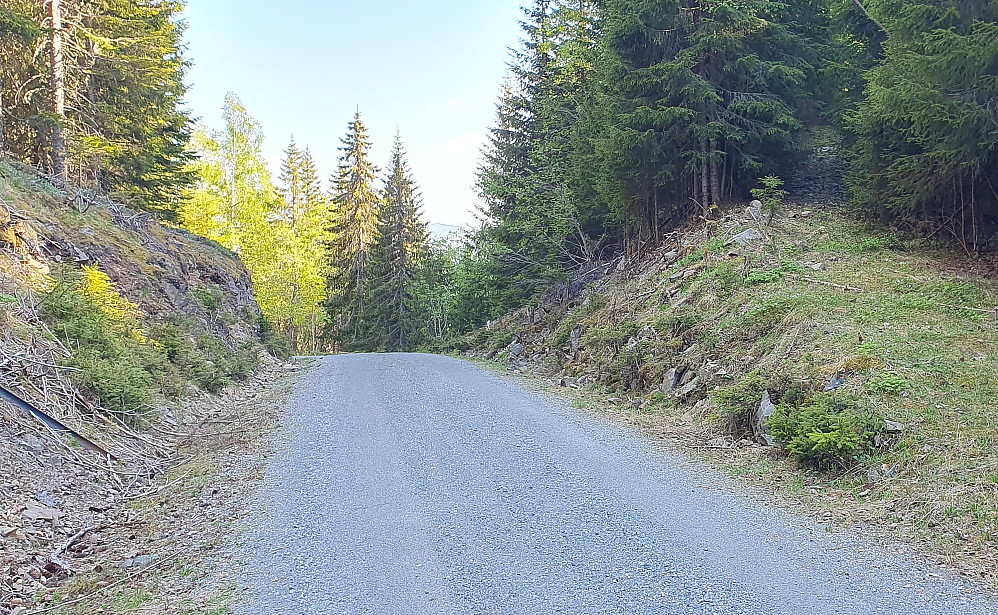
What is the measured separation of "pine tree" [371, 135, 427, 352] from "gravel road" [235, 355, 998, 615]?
85.4 feet

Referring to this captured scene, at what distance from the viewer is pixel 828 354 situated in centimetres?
771

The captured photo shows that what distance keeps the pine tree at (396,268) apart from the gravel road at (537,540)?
2604 centimetres

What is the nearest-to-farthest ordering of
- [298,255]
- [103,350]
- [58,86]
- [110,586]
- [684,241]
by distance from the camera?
[110,586]
[103,350]
[684,241]
[58,86]
[298,255]

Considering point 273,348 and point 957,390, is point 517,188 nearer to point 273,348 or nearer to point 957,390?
point 273,348

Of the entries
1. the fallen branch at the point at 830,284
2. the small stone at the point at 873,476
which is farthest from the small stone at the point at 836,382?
the fallen branch at the point at 830,284

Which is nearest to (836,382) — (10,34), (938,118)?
(938,118)

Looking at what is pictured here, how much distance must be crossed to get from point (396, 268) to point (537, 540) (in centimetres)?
3022

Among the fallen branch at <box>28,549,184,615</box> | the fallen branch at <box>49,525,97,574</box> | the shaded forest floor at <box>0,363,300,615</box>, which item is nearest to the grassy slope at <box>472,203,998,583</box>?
the shaded forest floor at <box>0,363,300,615</box>

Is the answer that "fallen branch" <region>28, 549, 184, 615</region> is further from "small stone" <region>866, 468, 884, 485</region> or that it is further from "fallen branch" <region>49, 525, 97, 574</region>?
"small stone" <region>866, 468, 884, 485</region>

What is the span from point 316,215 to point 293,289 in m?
7.72

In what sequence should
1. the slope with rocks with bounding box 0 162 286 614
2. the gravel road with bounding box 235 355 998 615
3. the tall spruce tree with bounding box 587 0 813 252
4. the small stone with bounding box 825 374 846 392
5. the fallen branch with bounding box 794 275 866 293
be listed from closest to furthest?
the gravel road with bounding box 235 355 998 615 → the slope with rocks with bounding box 0 162 286 614 → the small stone with bounding box 825 374 846 392 → the fallen branch with bounding box 794 275 866 293 → the tall spruce tree with bounding box 587 0 813 252

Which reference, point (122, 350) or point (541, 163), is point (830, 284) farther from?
point (541, 163)

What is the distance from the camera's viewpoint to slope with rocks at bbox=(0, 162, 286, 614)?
15.8 ft

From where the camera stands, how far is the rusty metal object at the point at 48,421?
6.30 metres
